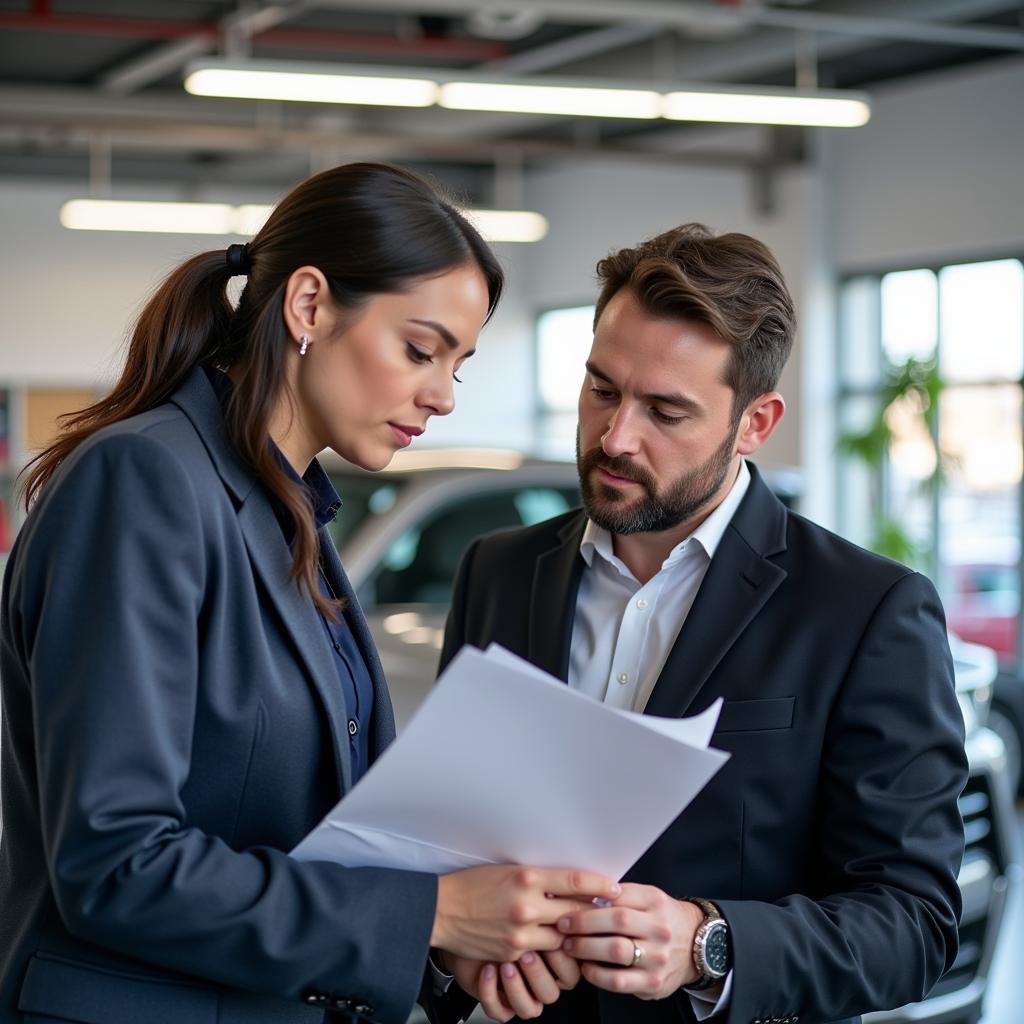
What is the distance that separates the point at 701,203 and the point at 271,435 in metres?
11.1

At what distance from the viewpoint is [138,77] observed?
10.3 metres

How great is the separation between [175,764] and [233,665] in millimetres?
126

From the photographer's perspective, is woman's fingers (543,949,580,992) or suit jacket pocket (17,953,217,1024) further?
woman's fingers (543,949,580,992)

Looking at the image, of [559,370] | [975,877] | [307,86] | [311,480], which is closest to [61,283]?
[559,370]

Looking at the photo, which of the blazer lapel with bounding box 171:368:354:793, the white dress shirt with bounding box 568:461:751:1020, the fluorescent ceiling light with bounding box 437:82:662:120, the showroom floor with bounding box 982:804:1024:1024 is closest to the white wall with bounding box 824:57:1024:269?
the fluorescent ceiling light with bounding box 437:82:662:120

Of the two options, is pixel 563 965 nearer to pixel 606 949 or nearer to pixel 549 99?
pixel 606 949

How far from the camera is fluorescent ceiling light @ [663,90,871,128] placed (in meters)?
6.98

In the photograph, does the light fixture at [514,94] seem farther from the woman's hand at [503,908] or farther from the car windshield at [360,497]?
the woman's hand at [503,908]

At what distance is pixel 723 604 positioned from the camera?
1.83 metres

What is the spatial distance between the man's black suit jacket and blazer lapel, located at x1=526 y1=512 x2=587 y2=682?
18 cm

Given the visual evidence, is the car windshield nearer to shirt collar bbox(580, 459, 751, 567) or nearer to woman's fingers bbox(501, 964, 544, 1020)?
shirt collar bbox(580, 459, 751, 567)

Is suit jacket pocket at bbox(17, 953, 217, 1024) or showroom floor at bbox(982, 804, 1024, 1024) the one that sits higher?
suit jacket pocket at bbox(17, 953, 217, 1024)

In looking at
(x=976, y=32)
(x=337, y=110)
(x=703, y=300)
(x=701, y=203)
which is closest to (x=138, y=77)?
(x=337, y=110)

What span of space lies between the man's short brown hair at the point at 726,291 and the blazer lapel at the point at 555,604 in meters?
0.29
